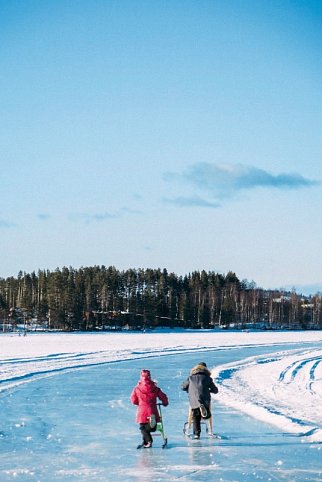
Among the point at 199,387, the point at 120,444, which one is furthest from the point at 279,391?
the point at 120,444

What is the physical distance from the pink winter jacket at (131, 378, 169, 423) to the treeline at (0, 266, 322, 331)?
87.5m

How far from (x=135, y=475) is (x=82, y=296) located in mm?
103276

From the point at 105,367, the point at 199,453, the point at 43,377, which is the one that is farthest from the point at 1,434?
the point at 105,367

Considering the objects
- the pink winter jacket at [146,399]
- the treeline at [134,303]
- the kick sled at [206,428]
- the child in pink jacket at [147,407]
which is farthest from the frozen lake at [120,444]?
the treeline at [134,303]

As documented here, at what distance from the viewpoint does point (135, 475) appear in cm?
846

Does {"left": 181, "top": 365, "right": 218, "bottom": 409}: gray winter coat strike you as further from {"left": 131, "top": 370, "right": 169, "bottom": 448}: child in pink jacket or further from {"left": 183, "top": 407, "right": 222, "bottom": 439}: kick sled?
{"left": 131, "top": 370, "right": 169, "bottom": 448}: child in pink jacket

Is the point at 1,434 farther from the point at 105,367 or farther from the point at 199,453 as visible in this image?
the point at 105,367

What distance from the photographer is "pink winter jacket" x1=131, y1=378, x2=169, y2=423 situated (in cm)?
1045

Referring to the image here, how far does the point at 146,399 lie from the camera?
10.5 metres

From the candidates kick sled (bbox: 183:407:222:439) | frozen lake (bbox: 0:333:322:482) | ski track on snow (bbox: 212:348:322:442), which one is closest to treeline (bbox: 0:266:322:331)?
ski track on snow (bbox: 212:348:322:442)

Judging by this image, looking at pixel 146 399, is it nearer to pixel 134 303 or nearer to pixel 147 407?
pixel 147 407

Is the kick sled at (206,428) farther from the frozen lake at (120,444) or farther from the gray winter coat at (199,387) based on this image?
the gray winter coat at (199,387)

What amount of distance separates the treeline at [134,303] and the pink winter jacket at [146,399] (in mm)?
87544

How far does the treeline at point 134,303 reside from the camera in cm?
10519
